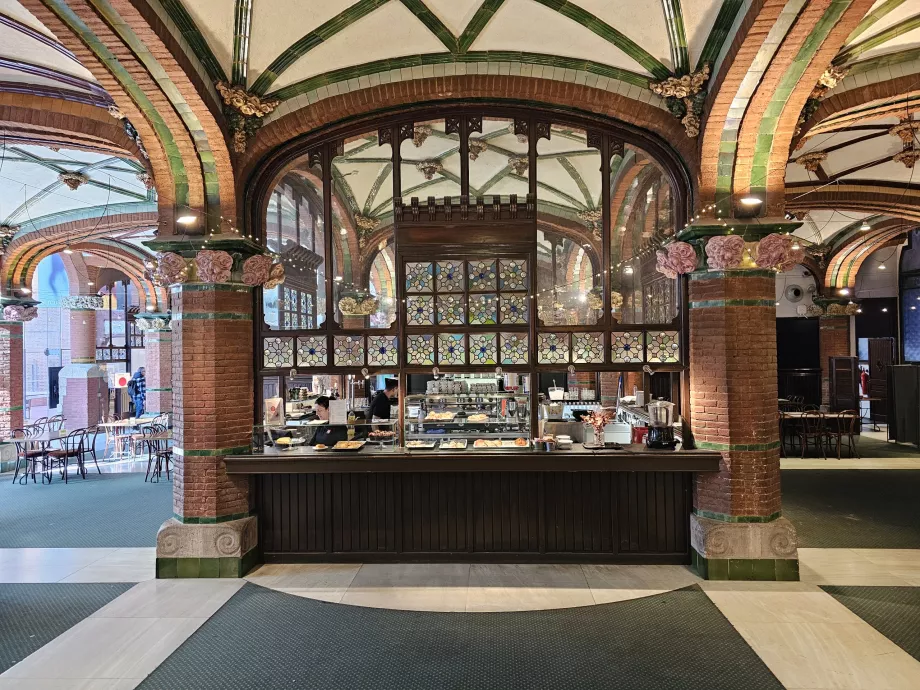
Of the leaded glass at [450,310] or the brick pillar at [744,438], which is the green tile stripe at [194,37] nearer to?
the leaded glass at [450,310]

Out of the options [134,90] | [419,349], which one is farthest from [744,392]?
[134,90]

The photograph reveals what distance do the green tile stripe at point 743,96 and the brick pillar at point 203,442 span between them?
513 centimetres

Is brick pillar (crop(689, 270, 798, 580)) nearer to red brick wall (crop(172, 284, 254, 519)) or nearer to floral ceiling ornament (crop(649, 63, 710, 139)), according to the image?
floral ceiling ornament (crop(649, 63, 710, 139))

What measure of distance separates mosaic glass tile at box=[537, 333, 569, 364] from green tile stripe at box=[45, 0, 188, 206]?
13.2ft

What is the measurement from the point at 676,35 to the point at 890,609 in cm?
537

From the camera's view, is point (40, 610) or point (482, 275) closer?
point (40, 610)

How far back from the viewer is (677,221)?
5.57 metres

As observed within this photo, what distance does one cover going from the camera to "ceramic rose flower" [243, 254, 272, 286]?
215 inches

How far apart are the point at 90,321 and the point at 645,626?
53.0 ft

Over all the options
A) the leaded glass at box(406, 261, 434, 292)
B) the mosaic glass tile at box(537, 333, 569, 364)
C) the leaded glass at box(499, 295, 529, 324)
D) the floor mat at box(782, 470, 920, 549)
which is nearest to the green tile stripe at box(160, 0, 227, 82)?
the leaded glass at box(406, 261, 434, 292)

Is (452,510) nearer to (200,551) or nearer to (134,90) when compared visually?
(200,551)

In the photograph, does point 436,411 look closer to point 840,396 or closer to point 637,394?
point 637,394

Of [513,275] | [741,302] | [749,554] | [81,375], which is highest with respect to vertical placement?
[513,275]

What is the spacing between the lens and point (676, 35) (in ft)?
15.4
